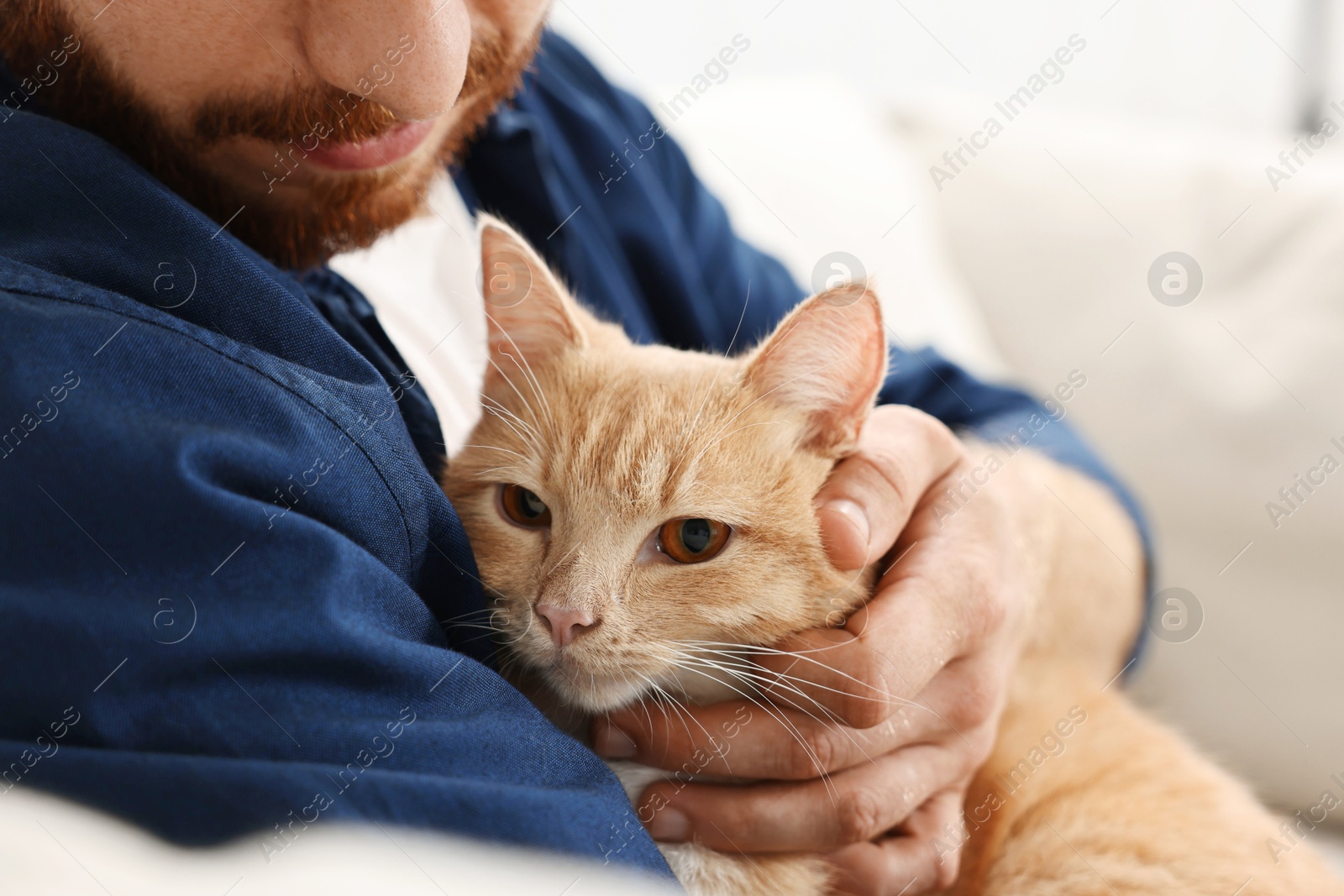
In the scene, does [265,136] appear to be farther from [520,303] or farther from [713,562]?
[713,562]

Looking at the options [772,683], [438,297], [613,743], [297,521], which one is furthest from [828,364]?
[438,297]

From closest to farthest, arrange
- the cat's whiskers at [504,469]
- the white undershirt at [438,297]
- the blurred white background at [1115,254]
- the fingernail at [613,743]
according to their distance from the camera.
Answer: the fingernail at [613,743] → the cat's whiskers at [504,469] → the white undershirt at [438,297] → the blurred white background at [1115,254]

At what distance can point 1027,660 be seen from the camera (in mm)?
1466

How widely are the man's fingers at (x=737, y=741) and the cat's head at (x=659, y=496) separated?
0.04m

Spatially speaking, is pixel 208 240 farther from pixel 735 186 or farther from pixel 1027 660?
pixel 735 186

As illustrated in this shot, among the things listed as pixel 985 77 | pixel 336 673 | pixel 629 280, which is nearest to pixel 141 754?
pixel 336 673

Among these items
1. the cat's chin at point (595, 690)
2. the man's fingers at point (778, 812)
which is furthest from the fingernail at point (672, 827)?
the cat's chin at point (595, 690)

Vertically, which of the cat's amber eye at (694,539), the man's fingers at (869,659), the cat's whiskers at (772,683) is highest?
the man's fingers at (869,659)

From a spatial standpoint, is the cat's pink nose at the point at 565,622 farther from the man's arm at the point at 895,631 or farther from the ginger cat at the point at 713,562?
the man's arm at the point at 895,631

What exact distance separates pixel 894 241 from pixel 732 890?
176cm

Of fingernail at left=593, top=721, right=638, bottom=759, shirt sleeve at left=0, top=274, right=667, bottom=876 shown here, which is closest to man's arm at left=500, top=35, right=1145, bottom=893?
fingernail at left=593, top=721, right=638, bottom=759

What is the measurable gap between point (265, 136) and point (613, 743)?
771 mm

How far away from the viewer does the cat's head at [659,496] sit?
3.43 ft

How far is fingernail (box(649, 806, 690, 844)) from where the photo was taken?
1025 millimetres
